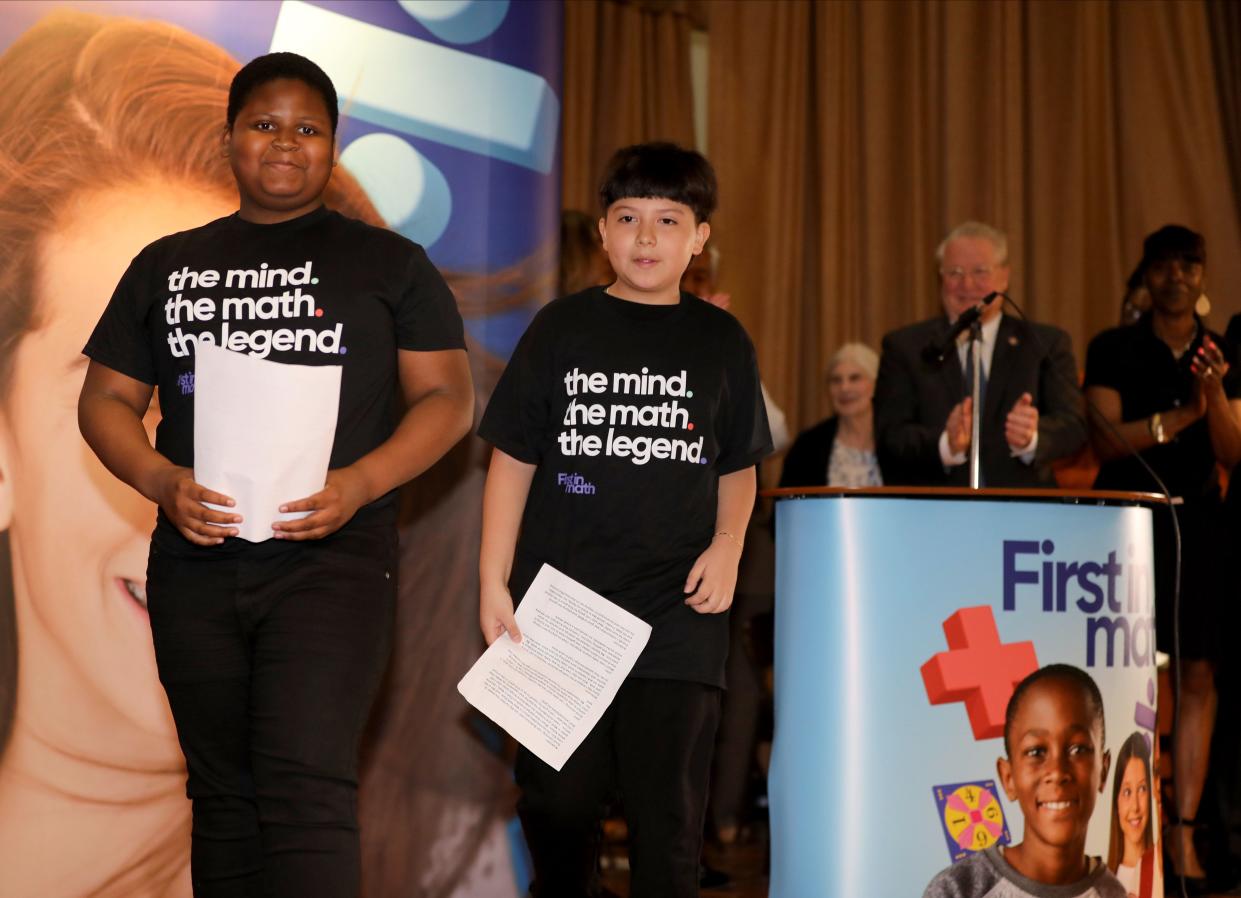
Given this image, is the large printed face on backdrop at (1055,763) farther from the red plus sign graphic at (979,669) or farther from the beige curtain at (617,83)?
the beige curtain at (617,83)

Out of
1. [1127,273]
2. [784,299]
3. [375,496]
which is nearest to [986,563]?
[375,496]

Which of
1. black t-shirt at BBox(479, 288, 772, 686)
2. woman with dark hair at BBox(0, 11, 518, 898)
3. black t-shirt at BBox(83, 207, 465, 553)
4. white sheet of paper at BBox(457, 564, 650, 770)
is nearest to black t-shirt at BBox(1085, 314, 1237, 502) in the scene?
black t-shirt at BBox(479, 288, 772, 686)

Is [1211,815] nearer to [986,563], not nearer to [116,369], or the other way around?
[986,563]

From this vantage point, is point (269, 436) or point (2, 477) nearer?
point (269, 436)

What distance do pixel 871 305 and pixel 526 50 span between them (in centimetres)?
339

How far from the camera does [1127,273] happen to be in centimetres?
618

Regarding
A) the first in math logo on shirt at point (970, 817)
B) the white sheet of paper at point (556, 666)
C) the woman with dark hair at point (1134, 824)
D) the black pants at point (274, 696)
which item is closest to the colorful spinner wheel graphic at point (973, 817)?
the first in math logo on shirt at point (970, 817)

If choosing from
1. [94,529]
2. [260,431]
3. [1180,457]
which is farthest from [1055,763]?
[94,529]

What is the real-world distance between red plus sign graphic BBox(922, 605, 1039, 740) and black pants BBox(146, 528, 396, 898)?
117 centimetres

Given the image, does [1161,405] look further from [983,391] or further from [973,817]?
[973,817]

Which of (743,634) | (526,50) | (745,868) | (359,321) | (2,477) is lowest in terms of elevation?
(745,868)

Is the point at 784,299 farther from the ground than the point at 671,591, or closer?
farther from the ground

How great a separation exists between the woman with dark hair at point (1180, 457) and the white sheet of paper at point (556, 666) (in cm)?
206

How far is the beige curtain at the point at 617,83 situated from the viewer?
228 inches
